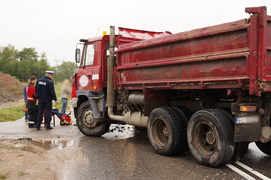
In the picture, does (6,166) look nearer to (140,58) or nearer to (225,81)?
(140,58)

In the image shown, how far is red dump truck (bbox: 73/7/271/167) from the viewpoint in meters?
4.42

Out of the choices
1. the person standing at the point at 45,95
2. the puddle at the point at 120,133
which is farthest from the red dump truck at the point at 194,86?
the person standing at the point at 45,95

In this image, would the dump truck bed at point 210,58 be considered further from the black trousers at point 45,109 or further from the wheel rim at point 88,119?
the black trousers at point 45,109

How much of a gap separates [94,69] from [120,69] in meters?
1.23

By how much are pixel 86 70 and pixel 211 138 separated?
465cm

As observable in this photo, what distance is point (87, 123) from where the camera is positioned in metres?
8.55

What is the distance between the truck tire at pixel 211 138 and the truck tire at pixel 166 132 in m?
0.36

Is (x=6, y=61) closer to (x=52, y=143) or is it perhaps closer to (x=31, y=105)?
(x=31, y=105)

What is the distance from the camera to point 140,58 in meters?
6.56

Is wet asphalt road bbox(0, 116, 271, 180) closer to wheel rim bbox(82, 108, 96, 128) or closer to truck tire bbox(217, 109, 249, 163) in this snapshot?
truck tire bbox(217, 109, 249, 163)

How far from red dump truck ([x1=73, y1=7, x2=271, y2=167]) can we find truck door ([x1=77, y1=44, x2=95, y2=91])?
0.07m

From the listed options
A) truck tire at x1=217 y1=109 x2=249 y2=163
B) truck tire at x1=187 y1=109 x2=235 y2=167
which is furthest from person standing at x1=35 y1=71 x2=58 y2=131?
truck tire at x1=217 y1=109 x2=249 y2=163

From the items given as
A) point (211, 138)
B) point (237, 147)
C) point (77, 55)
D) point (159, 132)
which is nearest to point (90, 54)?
point (77, 55)

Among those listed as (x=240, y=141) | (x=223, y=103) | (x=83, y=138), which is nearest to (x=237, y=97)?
(x=223, y=103)
